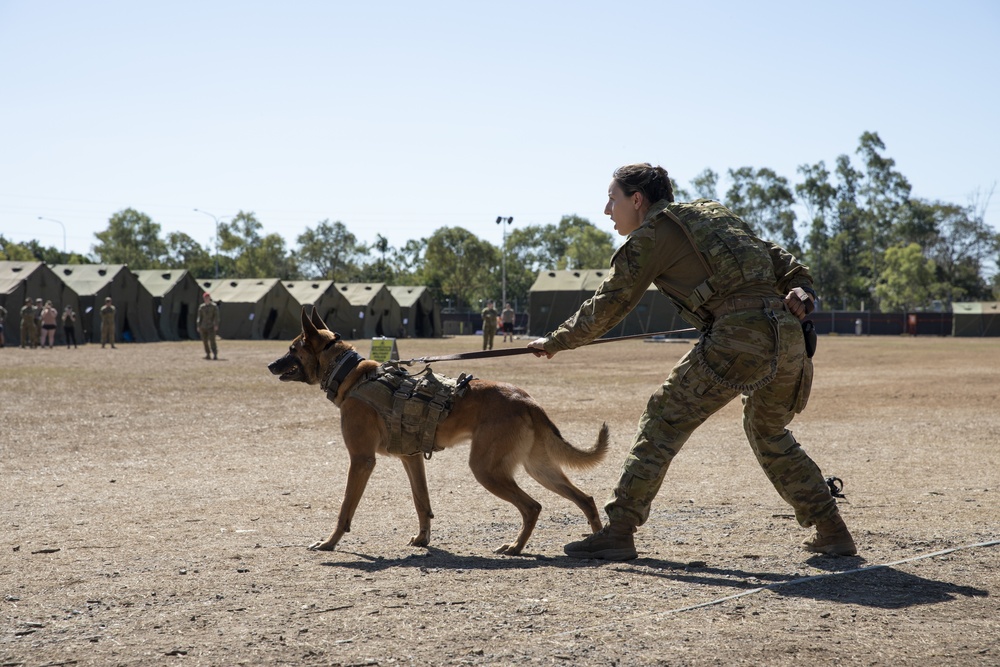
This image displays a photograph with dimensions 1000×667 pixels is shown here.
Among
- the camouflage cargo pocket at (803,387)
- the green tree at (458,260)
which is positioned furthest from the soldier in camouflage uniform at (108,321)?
the green tree at (458,260)

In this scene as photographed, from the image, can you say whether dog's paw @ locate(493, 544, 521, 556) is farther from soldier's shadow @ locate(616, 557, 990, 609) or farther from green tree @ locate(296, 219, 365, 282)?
green tree @ locate(296, 219, 365, 282)

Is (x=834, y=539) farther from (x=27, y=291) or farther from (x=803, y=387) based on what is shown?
(x=27, y=291)

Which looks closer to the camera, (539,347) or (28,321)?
(539,347)

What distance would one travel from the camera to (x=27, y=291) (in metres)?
38.4

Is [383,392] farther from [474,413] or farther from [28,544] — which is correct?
[28,544]

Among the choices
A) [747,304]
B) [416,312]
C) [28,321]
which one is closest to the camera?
[747,304]

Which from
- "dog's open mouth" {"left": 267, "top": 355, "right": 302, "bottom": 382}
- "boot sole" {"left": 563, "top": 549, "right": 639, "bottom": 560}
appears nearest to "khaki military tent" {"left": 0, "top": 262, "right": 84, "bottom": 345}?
"dog's open mouth" {"left": 267, "top": 355, "right": 302, "bottom": 382}

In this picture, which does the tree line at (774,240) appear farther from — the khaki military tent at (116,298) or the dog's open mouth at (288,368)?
the dog's open mouth at (288,368)

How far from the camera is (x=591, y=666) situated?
3.38 metres

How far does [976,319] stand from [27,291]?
5591 centimetres

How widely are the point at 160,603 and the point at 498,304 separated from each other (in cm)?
8737

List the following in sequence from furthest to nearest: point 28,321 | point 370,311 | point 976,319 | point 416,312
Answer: point 976,319
point 416,312
point 370,311
point 28,321

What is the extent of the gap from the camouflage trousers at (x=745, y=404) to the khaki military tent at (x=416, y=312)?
51728 mm

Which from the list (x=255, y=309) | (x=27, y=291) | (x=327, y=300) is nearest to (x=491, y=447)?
(x=27, y=291)
